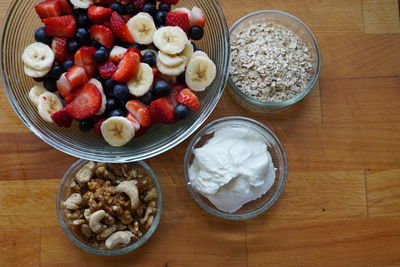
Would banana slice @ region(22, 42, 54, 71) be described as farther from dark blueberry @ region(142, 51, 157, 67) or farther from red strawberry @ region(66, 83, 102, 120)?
dark blueberry @ region(142, 51, 157, 67)

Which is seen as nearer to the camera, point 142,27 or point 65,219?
point 142,27

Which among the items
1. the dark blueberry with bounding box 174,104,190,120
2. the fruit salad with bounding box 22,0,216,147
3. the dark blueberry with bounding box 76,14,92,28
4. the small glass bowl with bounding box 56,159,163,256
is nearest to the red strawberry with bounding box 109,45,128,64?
the fruit salad with bounding box 22,0,216,147

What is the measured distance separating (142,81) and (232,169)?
0.39m

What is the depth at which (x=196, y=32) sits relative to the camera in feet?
4.43

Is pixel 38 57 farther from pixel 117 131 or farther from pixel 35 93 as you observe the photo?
pixel 117 131

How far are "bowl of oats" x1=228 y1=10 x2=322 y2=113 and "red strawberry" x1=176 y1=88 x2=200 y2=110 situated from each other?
22 centimetres

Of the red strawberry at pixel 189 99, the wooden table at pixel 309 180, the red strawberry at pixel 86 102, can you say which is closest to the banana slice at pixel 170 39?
the red strawberry at pixel 189 99

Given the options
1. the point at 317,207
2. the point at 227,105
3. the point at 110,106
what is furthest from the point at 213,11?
the point at 317,207

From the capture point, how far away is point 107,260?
60.5 inches

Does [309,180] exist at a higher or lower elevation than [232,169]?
lower

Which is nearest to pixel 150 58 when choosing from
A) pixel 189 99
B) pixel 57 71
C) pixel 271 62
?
pixel 189 99

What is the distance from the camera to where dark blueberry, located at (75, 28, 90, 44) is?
1.31 m

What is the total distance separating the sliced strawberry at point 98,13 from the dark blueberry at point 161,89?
0.24 meters

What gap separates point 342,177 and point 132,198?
72 cm
